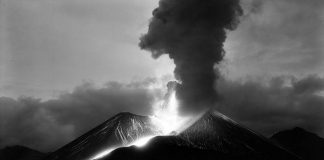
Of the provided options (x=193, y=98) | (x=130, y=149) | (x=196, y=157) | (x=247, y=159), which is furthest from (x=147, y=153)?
(x=247, y=159)

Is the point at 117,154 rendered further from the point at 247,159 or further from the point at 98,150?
the point at 247,159

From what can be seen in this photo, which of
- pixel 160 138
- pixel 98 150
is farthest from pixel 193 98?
pixel 98 150

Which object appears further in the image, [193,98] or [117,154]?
[193,98]

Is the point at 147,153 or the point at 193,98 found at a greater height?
the point at 193,98

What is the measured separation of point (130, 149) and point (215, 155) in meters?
40.5

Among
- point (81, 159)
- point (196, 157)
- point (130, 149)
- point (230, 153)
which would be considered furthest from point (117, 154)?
point (230, 153)

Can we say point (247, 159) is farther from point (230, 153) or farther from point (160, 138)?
point (160, 138)

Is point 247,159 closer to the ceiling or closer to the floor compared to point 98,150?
closer to the floor

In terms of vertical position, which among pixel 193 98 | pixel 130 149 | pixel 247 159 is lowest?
pixel 247 159

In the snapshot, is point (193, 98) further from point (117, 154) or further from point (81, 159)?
point (81, 159)

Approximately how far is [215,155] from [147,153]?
1302 inches

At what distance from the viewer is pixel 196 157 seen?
614 ft

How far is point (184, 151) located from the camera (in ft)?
627

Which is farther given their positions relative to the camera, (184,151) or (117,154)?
(184,151)
